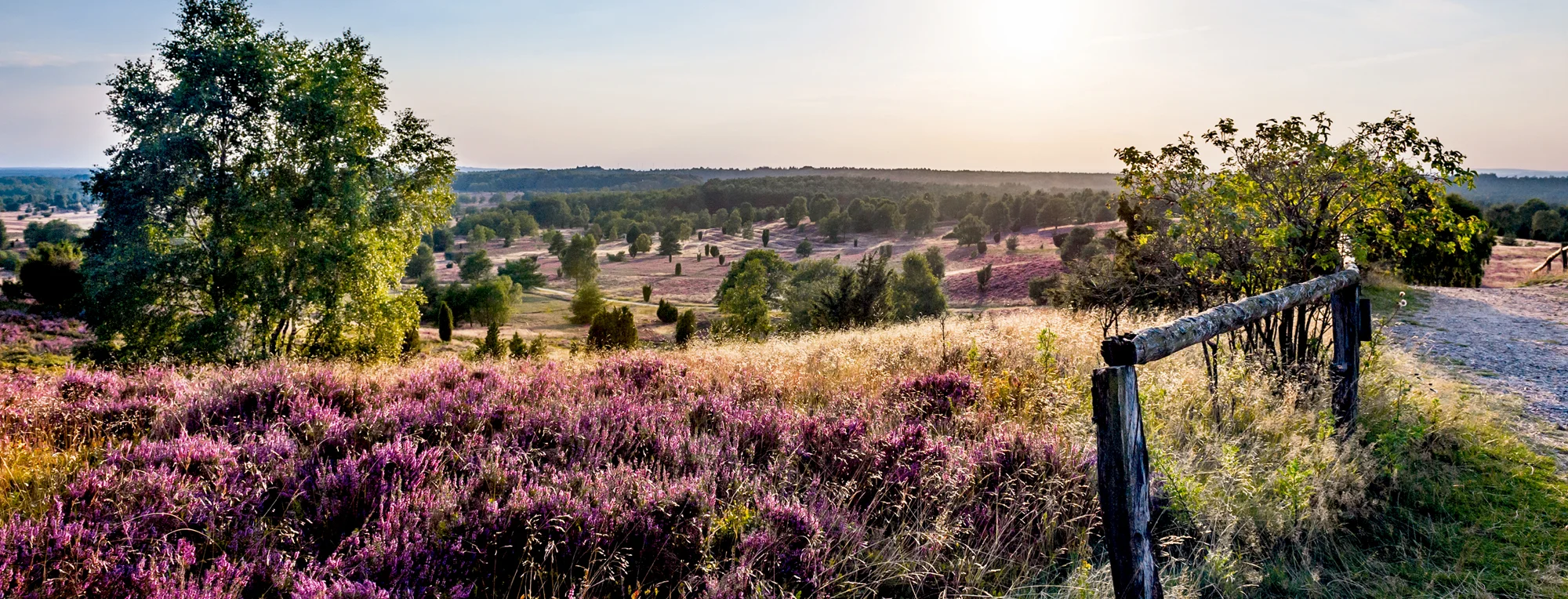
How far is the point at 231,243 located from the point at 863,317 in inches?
900

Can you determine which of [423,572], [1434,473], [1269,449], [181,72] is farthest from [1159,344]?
[181,72]

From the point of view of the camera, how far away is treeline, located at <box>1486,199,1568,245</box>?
50.8m

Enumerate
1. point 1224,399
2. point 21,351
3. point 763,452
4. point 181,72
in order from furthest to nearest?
point 21,351, point 181,72, point 1224,399, point 763,452

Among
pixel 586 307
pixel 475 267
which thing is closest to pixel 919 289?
pixel 586 307

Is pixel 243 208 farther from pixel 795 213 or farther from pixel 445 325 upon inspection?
pixel 795 213

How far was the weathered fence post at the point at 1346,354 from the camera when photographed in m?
6.29

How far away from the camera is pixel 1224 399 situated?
6.30 metres

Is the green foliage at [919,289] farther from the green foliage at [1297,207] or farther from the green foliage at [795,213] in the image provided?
the green foliage at [795,213]

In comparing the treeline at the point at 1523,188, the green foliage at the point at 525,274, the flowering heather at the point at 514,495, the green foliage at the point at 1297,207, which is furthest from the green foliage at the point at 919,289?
the treeline at the point at 1523,188

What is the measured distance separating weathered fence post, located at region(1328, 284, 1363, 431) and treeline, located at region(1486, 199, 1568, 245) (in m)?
56.2

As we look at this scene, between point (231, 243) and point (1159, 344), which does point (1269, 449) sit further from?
point (231, 243)

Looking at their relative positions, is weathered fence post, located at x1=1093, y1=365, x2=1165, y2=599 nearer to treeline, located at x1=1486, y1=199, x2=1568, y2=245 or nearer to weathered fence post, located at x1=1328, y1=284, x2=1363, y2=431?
weathered fence post, located at x1=1328, y1=284, x2=1363, y2=431

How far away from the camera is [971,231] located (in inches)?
4210

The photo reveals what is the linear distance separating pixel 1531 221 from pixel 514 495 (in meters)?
79.0
